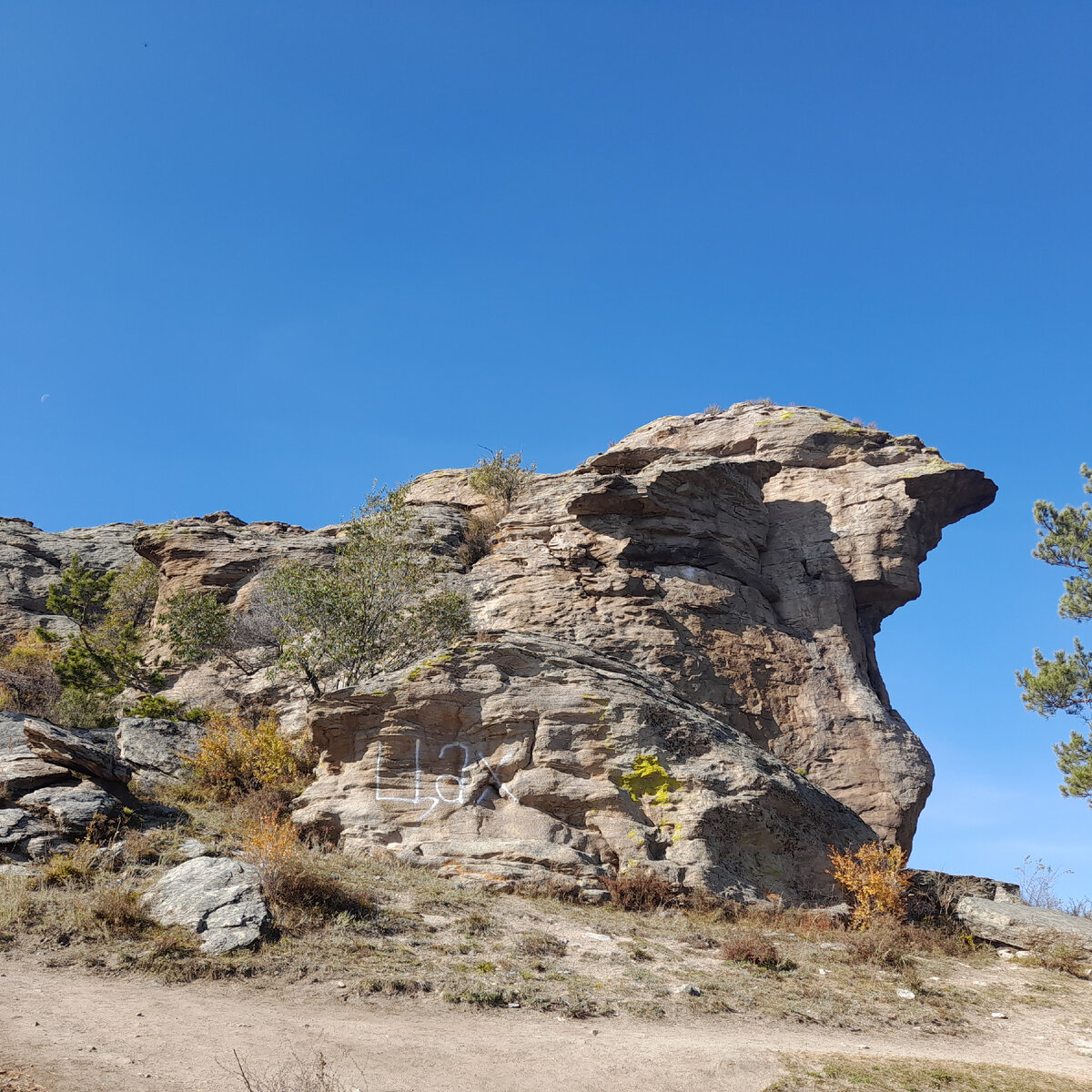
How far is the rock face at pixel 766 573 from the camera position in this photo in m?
22.4

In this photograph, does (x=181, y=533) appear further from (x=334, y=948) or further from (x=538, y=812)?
(x=334, y=948)

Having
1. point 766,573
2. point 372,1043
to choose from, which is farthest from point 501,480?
point 372,1043

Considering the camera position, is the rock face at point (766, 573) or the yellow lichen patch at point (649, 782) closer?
the yellow lichen patch at point (649, 782)

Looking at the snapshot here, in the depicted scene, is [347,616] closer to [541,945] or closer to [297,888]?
[297,888]

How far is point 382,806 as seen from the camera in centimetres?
1523

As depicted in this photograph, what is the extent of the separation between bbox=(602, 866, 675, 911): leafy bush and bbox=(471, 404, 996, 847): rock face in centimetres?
793

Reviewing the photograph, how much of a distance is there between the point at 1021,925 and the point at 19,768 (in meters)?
16.5

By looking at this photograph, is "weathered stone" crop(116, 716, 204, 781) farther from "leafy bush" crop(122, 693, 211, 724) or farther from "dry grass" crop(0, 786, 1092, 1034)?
"dry grass" crop(0, 786, 1092, 1034)

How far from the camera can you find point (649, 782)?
51.3 feet

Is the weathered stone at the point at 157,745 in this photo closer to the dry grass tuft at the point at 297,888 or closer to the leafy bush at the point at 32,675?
the leafy bush at the point at 32,675

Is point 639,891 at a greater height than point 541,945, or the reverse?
point 639,891

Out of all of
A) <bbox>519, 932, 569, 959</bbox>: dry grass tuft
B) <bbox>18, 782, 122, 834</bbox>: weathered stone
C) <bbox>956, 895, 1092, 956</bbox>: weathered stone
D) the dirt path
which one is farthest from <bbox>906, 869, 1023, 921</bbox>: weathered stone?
<bbox>18, 782, 122, 834</bbox>: weathered stone

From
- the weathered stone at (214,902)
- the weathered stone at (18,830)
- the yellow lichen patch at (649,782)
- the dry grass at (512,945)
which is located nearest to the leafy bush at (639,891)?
the dry grass at (512,945)

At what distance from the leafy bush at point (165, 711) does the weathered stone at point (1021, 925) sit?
1689cm
